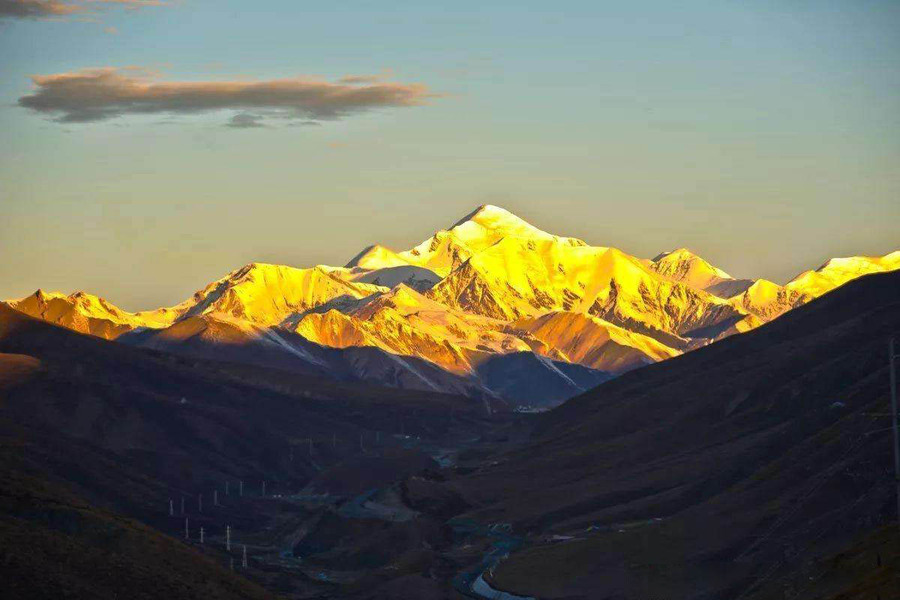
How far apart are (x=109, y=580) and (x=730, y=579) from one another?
5909 cm

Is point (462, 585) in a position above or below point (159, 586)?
below

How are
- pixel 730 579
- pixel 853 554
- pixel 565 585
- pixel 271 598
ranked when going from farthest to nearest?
pixel 565 585, pixel 730 579, pixel 271 598, pixel 853 554

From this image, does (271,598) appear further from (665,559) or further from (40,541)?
(665,559)

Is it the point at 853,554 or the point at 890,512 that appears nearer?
the point at 853,554

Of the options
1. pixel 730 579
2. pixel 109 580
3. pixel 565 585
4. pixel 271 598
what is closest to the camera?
pixel 109 580

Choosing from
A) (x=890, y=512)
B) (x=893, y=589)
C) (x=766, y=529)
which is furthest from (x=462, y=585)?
(x=893, y=589)

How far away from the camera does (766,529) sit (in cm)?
18662

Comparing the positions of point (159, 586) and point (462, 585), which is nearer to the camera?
point (159, 586)

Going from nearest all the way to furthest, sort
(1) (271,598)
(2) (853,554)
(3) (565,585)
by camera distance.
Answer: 1. (2) (853,554)
2. (1) (271,598)
3. (3) (565,585)

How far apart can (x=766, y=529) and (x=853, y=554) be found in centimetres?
5414

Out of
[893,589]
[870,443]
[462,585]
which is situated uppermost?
[893,589]

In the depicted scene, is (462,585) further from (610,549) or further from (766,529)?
(766,529)

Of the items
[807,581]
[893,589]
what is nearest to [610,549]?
[807,581]

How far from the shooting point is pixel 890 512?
166m
